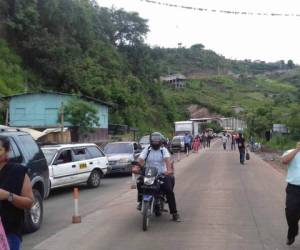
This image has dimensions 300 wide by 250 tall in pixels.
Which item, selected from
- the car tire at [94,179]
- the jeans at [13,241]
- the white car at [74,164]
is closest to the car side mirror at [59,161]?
the white car at [74,164]

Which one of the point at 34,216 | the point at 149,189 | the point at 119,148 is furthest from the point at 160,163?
the point at 119,148

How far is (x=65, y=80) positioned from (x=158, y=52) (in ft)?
112

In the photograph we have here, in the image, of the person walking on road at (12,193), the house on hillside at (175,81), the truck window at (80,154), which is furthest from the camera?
the house on hillside at (175,81)

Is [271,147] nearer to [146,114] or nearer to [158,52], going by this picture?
[146,114]

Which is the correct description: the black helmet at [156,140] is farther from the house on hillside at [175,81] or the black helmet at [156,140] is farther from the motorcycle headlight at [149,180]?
the house on hillside at [175,81]

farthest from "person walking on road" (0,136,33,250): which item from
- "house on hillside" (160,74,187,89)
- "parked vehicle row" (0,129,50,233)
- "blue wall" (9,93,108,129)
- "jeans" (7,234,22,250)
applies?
"house on hillside" (160,74,187,89)

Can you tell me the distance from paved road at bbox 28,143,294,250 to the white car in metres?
1.81

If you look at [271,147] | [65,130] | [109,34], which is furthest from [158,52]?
[65,130]

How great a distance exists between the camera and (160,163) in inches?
422

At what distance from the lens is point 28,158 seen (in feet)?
33.3

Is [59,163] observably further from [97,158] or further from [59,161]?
[97,158]

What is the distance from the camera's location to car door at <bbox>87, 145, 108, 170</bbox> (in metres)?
18.5

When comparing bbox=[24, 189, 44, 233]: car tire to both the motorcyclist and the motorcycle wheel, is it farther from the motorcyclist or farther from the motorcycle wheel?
the motorcycle wheel

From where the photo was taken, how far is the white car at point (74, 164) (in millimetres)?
16047
